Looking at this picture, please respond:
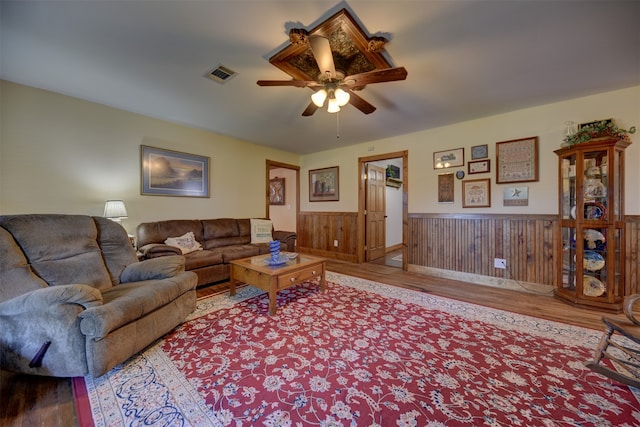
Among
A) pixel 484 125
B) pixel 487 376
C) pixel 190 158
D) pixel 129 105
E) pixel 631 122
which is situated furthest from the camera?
pixel 190 158

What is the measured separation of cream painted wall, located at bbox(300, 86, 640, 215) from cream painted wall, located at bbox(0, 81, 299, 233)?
3238 millimetres

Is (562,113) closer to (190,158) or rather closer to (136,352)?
(136,352)

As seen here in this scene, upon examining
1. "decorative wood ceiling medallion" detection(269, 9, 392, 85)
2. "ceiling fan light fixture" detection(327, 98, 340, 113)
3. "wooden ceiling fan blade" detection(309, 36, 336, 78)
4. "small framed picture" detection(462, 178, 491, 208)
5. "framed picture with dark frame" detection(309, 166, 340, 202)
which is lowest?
"small framed picture" detection(462, 178, 491, 208)

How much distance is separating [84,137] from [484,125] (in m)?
5.48

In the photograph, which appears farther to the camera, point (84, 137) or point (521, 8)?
point (84, 137)

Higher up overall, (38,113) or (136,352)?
(38,113)

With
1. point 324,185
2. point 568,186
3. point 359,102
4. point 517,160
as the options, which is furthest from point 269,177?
Answer: point 568,186

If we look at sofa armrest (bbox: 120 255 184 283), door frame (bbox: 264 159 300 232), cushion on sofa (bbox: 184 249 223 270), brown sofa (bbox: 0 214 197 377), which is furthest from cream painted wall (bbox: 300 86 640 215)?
brown sofa (bbox: 0 214 197 377)

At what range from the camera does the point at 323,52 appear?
1663mm

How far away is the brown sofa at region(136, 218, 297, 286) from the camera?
304 centimetres

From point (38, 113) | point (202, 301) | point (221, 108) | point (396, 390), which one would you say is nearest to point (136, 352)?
point (202, 301)

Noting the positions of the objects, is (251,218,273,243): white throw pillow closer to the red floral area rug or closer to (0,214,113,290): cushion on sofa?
the red floral area rug

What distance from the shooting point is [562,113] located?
9.47 feet

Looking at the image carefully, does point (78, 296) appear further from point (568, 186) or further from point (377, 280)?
point (568, 186)
